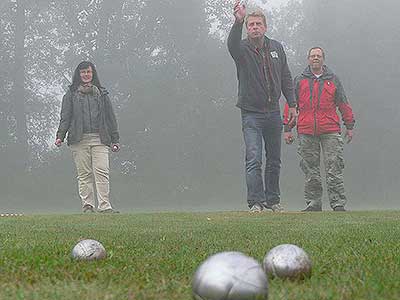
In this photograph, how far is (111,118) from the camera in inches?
369

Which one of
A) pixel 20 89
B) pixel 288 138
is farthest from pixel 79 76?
pixel 20 89

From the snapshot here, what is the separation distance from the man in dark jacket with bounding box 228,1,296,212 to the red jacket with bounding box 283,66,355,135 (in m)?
0.61

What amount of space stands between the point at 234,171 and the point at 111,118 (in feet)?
54.2

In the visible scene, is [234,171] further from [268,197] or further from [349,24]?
[268,197]

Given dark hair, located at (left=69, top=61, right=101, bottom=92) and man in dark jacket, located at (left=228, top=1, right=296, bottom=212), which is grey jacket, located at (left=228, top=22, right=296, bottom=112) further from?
dark hair, located at (left=69, top=61, right=101, bottom=92)

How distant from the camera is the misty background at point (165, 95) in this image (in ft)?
81.5

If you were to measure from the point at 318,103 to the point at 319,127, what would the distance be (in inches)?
13.1

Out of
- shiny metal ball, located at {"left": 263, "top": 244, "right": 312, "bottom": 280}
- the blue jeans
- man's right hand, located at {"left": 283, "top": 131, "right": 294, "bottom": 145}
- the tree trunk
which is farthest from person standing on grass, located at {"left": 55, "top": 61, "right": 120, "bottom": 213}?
the tree trunk

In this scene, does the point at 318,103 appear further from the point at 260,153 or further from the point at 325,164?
the point at 260,153

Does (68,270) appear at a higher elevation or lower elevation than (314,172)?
lower

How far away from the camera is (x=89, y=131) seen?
30.2 feet

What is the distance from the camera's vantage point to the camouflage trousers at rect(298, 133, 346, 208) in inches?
340

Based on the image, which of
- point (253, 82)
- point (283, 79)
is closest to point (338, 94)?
point (283, 79)

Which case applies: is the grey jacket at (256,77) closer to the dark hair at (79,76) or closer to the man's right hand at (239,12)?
the man's right hand at (239,12)
